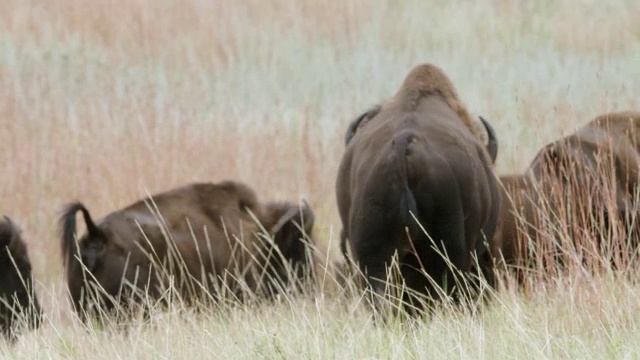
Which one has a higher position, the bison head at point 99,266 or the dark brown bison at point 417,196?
the dark brown bison at point 417,196

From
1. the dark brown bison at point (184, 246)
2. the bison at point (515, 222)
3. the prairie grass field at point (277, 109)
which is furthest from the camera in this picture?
the bison at point (515, 222)

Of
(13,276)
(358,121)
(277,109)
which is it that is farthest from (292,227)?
(277,109)

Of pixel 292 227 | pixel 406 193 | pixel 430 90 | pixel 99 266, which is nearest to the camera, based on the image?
pixel 406 193

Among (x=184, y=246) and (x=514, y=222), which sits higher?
(x=184, y=246)

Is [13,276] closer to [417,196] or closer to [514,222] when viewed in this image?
[417,196]

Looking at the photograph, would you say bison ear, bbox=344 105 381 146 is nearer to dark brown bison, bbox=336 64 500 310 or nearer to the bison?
dark brown bison, bbox=336 64 500 310

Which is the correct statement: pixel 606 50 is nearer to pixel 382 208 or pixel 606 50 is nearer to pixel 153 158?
pixel 153 158

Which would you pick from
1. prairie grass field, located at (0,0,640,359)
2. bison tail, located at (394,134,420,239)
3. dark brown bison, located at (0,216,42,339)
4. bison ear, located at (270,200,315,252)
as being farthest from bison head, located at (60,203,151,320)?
bison tail, located at (394,134,420,239)

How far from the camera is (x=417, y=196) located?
7633mm

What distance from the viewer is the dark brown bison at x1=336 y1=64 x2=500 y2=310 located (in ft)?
25.1

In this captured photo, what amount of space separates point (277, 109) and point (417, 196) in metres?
8.32

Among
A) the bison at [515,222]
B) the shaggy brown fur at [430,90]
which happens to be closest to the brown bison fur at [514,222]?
the bison at [515,222]

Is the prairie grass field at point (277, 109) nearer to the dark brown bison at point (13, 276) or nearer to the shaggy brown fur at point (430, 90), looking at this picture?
the dark brown bison at point (13, 276)

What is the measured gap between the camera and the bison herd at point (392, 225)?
771 centimetres
